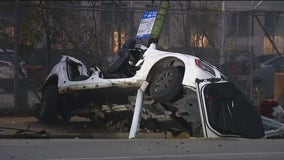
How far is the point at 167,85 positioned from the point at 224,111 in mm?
1024

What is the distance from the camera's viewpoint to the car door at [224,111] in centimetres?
950

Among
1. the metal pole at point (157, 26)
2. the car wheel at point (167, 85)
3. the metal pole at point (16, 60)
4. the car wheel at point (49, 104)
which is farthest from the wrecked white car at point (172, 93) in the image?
the metal pole at point (16, 60)

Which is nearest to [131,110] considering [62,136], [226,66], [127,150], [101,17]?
[62,136]

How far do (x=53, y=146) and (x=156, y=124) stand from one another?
2.31 metres

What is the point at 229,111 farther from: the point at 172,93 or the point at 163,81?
the point at 163,81

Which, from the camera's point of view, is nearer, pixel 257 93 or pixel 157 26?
pixel 157 26

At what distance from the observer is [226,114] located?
9625 mm

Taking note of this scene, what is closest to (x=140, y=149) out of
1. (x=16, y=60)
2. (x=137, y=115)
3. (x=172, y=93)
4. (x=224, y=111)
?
(x=137, y=115)

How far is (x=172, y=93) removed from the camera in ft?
31.5

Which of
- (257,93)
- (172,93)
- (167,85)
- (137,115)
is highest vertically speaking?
(167,85)

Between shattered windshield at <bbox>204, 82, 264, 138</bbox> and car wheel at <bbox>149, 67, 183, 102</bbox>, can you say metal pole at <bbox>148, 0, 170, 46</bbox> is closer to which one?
car wheel at <bbox>149, 67, 183, 102</bbox>

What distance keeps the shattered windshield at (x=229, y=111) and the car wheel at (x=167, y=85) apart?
49 centimetres

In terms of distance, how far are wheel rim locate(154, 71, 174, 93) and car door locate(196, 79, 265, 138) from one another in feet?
1.55

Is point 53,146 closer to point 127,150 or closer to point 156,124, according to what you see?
point 127,150
